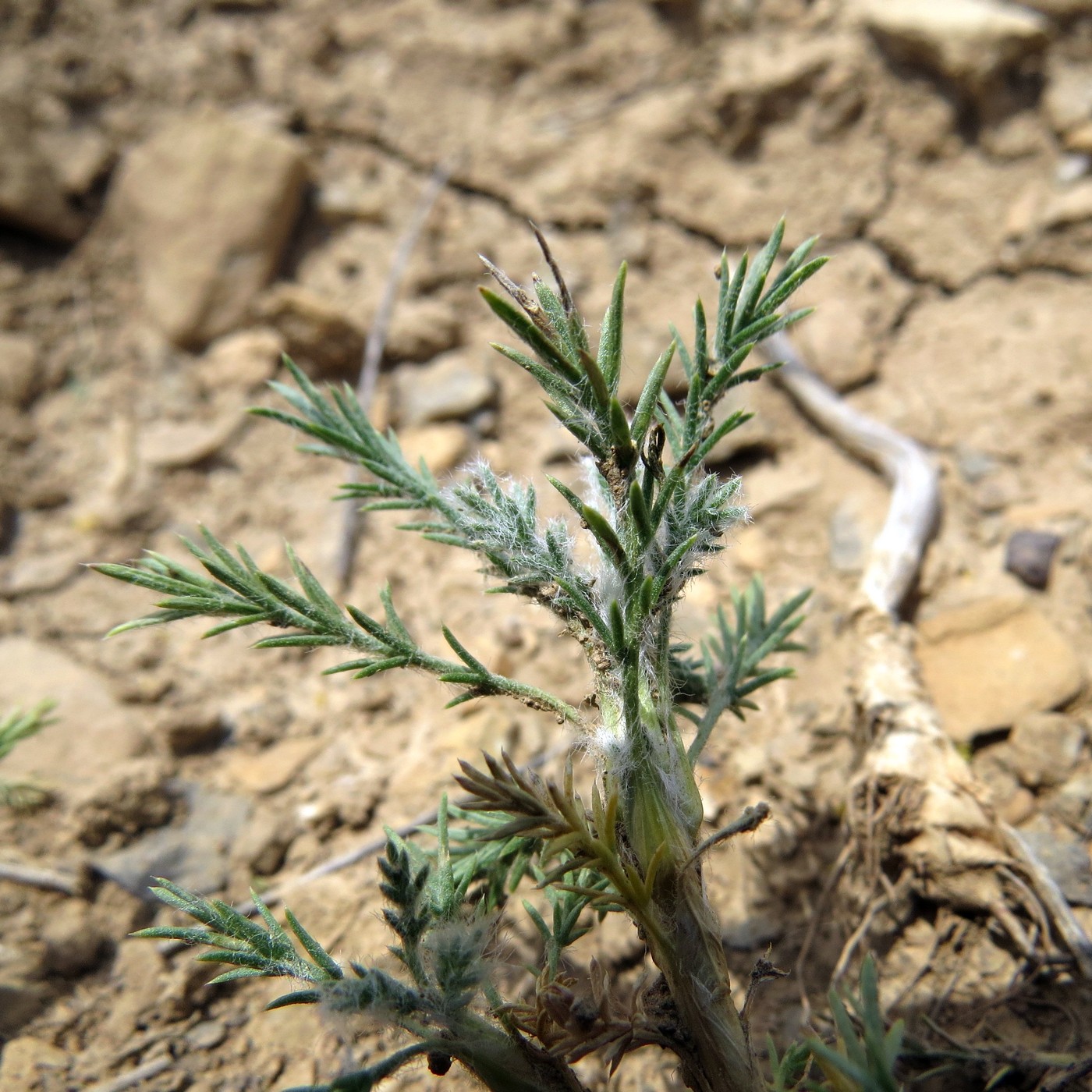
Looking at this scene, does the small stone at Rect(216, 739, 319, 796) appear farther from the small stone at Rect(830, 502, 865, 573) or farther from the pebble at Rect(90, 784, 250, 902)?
the small stone at Rect(830, 502, 865, 573)

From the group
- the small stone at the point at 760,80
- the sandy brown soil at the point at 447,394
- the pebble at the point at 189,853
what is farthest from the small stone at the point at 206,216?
the pebble at the point at 189,853

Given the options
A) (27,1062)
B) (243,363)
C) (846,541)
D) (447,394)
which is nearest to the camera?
(27,1062)

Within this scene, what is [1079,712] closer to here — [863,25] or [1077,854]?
[1077,854]

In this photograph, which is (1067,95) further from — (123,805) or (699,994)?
(123,805)

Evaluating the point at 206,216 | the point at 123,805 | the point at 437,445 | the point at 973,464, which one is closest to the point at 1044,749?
the point at 973,464

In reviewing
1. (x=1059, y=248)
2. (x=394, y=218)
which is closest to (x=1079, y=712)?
(x=1059, y=248)

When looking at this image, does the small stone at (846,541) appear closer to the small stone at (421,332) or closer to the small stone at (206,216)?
the small stone at (421,332)

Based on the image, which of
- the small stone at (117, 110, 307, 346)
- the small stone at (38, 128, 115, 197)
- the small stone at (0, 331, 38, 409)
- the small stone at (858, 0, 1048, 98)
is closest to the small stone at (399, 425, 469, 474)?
the small stone at (117, 110, 307, 346)
